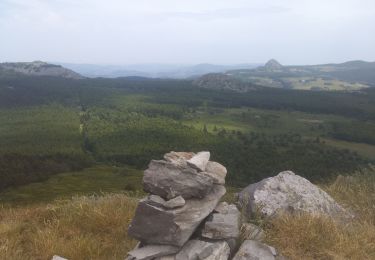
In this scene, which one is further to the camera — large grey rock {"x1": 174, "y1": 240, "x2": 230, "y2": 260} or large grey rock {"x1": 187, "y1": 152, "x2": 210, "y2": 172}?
large grey rock {"x1": 187, "y1": 152, "x2": 210, "y2": 172}

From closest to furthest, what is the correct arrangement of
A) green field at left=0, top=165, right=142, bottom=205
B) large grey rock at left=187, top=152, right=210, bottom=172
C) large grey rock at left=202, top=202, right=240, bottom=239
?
1. large grey rock at left=202, top=202, right=240, bottom=239
2. large grey rock at left=187, top=152, right=210, bottom=172
3. green field at left=0, top=165, right=142, bottom=205

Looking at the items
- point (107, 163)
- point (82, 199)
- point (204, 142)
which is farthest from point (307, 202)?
point (204, 142)

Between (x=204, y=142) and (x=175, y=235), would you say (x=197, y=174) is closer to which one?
(x=175, y=235)

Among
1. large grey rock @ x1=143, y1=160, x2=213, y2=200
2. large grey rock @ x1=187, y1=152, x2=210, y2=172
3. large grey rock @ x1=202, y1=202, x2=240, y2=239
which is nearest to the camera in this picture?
large grey rock @ x1=202, y1=202, x2=240, y2=239

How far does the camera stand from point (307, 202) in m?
12.2

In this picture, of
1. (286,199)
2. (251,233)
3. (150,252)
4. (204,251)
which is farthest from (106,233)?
(286,199)

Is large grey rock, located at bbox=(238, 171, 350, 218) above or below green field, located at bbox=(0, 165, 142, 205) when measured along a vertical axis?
above

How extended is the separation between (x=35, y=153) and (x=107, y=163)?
24235 millimetres

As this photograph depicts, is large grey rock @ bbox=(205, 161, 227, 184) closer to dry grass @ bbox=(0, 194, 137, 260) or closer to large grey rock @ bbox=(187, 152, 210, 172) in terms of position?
large grey rock @ bbox=(187, 152, 210, 172)

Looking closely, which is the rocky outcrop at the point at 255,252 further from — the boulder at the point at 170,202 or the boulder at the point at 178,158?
the boulder at the point at 178,158

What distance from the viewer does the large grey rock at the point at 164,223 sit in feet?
29.7

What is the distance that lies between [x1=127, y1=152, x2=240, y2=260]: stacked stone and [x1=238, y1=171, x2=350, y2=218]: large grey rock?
1.48 metres

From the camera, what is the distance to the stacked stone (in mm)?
9031

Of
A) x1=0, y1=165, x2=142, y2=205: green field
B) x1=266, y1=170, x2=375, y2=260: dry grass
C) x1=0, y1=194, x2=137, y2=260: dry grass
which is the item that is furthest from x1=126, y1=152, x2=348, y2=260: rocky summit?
x1=0, y1=165, x2=142, y2=205: green field
